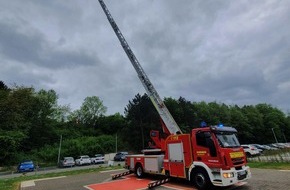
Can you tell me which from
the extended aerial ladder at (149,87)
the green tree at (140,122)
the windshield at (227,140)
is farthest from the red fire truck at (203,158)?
the green tree at (140,122)

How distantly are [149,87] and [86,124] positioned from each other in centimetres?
6569

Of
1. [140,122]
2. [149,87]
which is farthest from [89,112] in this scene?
[149,87]

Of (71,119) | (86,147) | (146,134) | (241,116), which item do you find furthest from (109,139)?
(241,116)

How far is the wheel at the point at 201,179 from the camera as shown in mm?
9844

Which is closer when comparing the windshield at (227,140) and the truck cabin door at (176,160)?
the windshield at (227,140)

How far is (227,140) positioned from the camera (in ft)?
33.6

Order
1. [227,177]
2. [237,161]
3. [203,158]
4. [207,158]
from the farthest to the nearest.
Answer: [203,158]
[207,158]
[237,161]
[227,177]

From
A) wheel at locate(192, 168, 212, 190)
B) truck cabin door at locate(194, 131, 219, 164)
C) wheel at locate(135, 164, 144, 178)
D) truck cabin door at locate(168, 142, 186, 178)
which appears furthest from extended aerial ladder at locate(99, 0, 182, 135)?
wheel at locate(192, 168, 212, 190)

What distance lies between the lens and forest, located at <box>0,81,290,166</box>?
4422 cm

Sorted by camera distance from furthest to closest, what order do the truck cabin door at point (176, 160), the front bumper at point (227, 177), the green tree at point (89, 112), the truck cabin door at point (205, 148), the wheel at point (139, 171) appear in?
1. the green tree at point (89, 112)
2. the wheel at point (139, 171)
3. the truck cabin door at point (176, 160)
4. the truck cabin door at point (205, 148)
5. the front bumper at point (227, 177)

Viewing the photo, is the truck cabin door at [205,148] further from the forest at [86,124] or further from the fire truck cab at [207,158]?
the forest at [86,124]

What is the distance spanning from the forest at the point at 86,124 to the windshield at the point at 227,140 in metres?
38.4

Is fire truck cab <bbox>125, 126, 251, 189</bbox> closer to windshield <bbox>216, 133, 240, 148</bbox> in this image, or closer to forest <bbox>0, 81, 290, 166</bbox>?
windshield <bbox>216, 133, 240, 148</bbox>

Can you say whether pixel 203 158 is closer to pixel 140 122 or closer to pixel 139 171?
pixel 139 171
